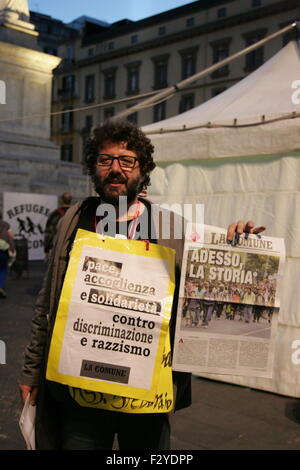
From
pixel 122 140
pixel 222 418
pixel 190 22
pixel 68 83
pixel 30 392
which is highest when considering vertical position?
pixel 190 22

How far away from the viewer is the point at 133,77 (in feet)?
161

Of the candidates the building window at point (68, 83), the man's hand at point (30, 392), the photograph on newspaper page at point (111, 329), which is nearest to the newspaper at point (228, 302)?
the photograph on newspaper page at point (111, 329)

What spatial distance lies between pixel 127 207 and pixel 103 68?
52.2 m

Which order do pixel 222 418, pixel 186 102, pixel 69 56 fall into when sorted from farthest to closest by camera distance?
pixel 69 56 → pixel 186 102 → pixel 222 418

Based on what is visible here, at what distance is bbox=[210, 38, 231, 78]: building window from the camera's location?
136 ft

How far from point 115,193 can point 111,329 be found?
534mm

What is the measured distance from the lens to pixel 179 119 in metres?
5.63

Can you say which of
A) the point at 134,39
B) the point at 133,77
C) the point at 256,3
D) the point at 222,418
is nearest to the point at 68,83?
the point at 133,77

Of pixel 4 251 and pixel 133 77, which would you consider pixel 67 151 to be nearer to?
pixel 133 77

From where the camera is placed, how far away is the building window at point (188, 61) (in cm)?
4378

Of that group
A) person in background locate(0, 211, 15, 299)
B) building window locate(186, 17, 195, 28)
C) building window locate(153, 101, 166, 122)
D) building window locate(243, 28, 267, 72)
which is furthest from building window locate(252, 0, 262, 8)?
person in background locate(0, 211, 15, 299)

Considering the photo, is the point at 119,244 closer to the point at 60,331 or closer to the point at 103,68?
the point at 60,331

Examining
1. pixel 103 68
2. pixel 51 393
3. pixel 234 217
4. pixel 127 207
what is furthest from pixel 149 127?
pixel 103 68

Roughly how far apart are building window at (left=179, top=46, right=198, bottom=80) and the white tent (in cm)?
3994
